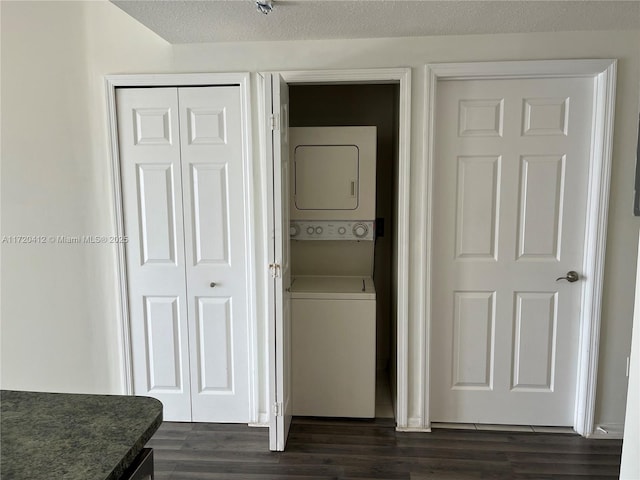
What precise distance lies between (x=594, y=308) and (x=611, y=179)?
74 cm

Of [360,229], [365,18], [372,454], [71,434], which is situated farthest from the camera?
[360,229]

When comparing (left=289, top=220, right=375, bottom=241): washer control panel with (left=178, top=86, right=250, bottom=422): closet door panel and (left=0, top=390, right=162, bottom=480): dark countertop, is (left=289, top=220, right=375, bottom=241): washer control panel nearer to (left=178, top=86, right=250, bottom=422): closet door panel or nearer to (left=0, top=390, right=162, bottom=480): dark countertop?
(left=178, top=86, right=250, bottom=422): closet door panel

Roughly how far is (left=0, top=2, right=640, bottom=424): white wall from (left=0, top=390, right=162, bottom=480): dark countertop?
5.19ft

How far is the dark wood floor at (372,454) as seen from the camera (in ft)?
7.87

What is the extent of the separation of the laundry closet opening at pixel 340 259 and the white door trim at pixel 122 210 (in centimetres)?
27

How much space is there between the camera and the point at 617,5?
2.11m

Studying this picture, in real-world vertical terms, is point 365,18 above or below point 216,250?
above

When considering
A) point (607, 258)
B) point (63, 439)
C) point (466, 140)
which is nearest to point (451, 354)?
point (607, 258)

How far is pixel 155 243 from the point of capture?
2.78 metres

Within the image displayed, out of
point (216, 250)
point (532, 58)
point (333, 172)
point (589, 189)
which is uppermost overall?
point (532, 58)

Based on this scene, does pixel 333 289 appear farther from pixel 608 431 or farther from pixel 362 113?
pixel 608 431

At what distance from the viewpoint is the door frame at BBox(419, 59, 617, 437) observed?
8.11 ft

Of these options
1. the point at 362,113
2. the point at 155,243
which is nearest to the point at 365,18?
the point at 362,113

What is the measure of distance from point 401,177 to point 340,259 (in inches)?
33.3
